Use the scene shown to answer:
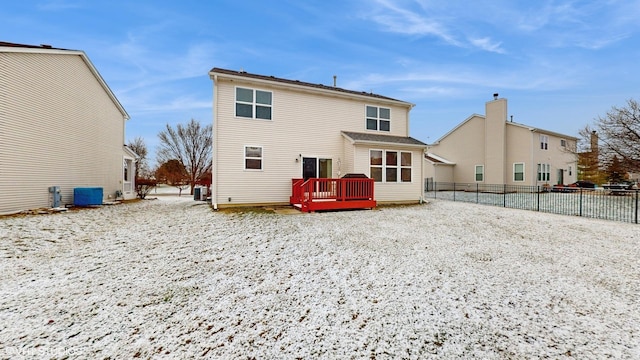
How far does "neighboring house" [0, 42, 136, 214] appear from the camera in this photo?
8.98m

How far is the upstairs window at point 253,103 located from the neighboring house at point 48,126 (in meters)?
7.69

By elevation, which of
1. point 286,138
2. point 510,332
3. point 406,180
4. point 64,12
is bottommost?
point 510,332

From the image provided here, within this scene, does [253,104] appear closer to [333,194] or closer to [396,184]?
[333,194]

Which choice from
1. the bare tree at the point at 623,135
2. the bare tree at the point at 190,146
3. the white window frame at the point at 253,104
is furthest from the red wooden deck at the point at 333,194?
the bare tree at the point at 190,146

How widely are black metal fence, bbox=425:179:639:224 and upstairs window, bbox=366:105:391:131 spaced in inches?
270

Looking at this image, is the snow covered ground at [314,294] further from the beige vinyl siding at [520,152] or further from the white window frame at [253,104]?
the beige vinyl siding at [520,152]

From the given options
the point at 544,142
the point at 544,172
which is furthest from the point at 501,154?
the point at 544,172

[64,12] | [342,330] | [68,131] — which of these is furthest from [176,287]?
[64,12]

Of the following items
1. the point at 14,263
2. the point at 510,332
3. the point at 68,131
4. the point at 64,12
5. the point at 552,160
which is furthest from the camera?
the point at 552,160

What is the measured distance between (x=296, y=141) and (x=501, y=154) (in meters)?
20.7

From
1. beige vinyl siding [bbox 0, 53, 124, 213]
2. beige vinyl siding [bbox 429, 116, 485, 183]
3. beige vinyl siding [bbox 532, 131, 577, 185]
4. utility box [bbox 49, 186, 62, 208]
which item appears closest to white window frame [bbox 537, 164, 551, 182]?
beige vinyl siding [bbox 532, 131, 577, 185]

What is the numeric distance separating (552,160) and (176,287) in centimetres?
3161

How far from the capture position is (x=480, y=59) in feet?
57.9

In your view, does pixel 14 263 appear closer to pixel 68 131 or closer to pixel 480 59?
pixel 68 131
